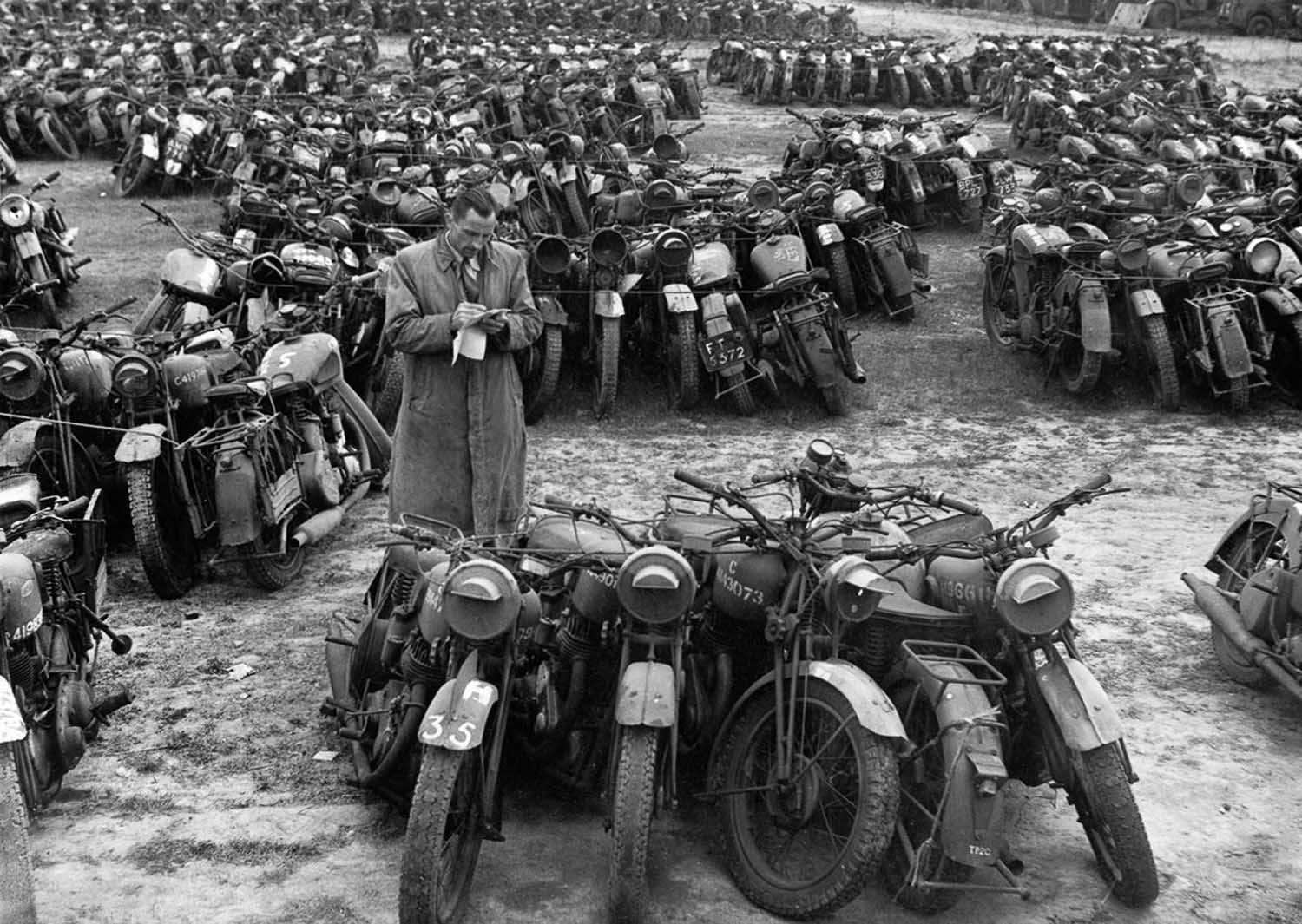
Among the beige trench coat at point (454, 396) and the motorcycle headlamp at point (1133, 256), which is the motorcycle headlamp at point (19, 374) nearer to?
the beige trench coat at point (454, 396)

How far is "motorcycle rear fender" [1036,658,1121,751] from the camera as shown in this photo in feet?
13.0

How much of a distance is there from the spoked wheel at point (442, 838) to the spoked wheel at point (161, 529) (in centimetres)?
288

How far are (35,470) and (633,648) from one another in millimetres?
3513

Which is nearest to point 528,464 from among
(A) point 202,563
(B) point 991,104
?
(A) point 202,563

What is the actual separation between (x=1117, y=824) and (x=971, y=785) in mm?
480

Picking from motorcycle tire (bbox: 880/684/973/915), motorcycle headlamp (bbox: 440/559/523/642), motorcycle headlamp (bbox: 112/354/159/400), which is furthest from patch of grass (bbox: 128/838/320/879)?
motorcycle headlamp (bbox: 112/354/159/400)

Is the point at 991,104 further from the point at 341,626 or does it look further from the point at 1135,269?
the point at 341,626

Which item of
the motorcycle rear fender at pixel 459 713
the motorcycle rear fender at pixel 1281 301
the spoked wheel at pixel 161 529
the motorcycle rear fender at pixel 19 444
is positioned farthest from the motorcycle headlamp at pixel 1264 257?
the motorcycle rear fender at pixel 19 444

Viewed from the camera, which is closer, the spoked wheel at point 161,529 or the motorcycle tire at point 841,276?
the spoked wheel at point 161,529

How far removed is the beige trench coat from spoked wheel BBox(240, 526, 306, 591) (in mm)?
967

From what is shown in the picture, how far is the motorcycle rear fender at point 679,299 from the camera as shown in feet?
29.1

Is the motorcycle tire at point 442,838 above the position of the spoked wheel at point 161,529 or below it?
above

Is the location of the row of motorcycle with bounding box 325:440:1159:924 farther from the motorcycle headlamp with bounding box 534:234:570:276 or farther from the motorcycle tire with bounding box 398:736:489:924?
the motorcycle headlamp with bounding box 534:234:570:276

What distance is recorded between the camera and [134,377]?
6645mm
